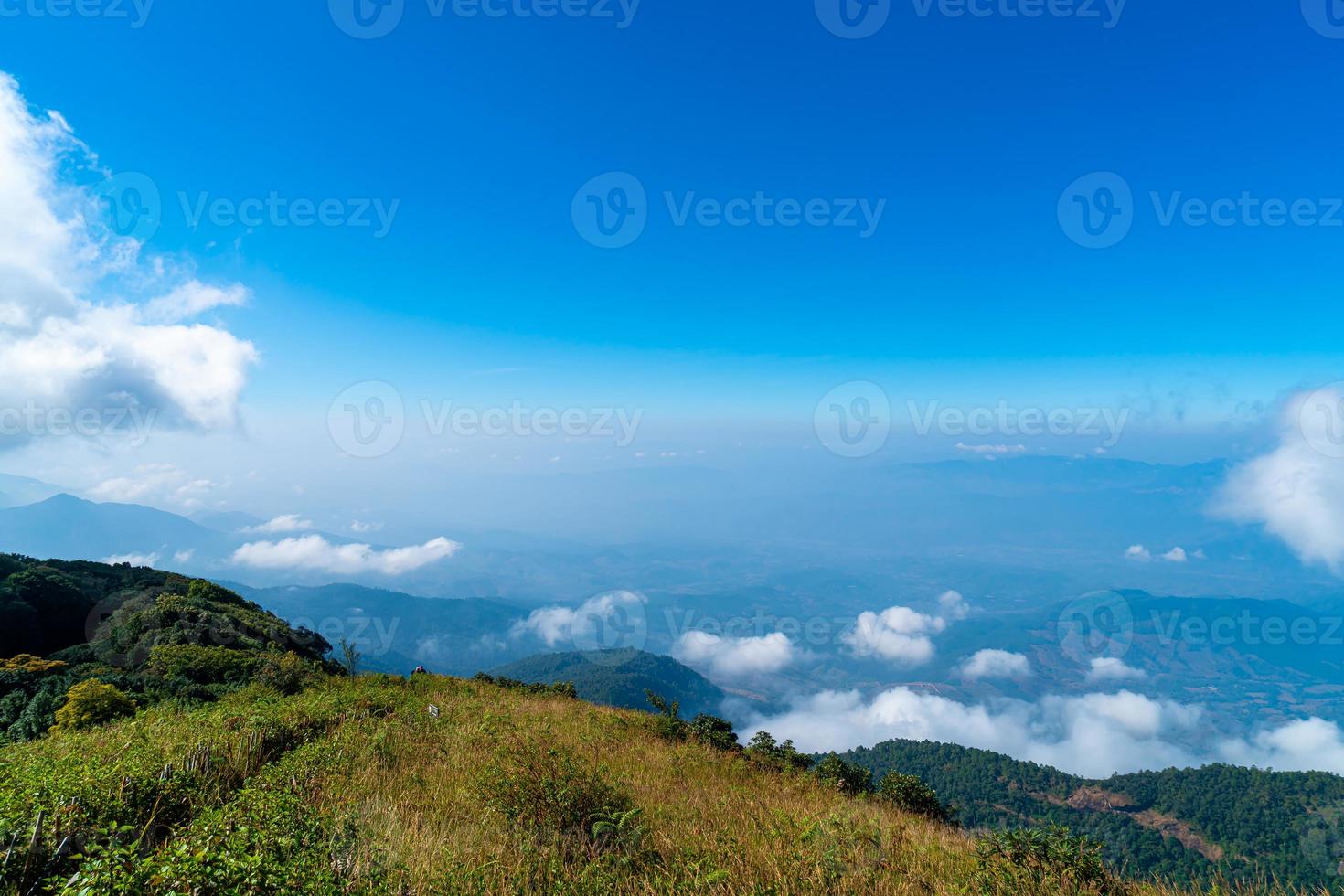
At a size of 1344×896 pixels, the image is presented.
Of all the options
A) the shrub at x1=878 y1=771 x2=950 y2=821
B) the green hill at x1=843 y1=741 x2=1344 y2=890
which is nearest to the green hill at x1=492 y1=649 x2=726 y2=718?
the green hill at x1=843 y1=741 x2=1344 y2=890

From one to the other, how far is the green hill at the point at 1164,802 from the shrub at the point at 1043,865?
4271 cm

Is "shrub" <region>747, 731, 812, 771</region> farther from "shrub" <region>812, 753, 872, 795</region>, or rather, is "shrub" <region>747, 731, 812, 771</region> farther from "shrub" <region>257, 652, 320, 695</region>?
"shrub" <region>257, 652, 320, 695</region>

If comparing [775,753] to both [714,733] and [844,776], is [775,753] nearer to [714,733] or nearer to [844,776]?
[714,733]

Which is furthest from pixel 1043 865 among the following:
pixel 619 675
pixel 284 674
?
pixel 619 675

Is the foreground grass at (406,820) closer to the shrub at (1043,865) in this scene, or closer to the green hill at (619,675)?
the shrub at (1043,865)

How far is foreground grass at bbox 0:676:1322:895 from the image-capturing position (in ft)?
11.1

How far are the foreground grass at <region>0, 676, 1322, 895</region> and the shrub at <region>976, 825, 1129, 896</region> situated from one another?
0.21 feet

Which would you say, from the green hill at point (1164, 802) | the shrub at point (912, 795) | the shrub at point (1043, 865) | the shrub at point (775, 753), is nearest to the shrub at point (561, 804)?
the shrub at point (1043, 865)

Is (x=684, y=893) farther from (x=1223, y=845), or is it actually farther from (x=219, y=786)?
(x=1223, y=845)

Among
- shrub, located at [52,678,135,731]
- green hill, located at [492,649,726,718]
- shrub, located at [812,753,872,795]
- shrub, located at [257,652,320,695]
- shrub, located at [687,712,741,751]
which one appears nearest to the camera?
shrub, located at [52,678,135,731]

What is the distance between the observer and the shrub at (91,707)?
27.7ft

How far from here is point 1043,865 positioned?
469 cm

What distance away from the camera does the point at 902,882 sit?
4527 millimetres

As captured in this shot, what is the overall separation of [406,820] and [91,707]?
296 inches
